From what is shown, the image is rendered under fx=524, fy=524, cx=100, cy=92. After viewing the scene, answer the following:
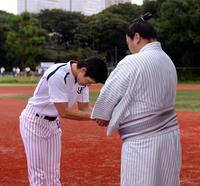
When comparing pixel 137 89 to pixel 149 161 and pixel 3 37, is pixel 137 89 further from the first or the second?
pixel 3 37

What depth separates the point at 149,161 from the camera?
11.8ft

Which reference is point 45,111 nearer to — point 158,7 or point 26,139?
point 26,139

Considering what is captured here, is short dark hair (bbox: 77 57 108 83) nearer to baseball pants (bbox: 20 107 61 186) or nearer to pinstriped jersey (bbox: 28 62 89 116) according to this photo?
pinstriped jersey (bbox: 28 62 89 116)

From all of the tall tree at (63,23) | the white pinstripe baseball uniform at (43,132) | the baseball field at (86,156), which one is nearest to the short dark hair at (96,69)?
the white pinstripe baseball uniform at (43,132)

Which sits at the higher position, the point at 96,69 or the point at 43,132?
the point at 96,69

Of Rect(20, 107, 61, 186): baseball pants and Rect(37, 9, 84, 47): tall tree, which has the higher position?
Rect(37, 9, 84, 47): tall tree

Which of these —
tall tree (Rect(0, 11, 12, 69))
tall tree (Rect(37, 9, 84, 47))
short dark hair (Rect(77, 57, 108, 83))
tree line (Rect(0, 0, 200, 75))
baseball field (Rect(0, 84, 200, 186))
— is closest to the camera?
short dark hair (Rect(77, 57, 108, 83))

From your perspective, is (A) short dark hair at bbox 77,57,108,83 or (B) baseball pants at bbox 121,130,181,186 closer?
(B) baseball pants at bbox 121,130,181,186

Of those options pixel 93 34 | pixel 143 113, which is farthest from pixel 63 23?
pixel 143 113

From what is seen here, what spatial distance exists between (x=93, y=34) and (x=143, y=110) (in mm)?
85507

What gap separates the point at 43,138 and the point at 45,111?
0.88 ft

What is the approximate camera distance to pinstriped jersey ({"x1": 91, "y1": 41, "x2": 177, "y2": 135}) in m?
3.57

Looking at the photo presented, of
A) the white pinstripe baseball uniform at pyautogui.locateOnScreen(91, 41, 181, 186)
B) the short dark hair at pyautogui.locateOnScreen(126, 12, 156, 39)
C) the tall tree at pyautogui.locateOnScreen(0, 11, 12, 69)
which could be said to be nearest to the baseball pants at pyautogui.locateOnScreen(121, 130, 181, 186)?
the white pinstripe baseball uniform at pyautogui.locateOnScreen(91, 41, 181, 186)

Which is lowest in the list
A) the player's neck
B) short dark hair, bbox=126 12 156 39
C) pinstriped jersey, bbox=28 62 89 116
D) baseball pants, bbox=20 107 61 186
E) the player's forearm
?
baseball pants, bbox=20 107 61 186
